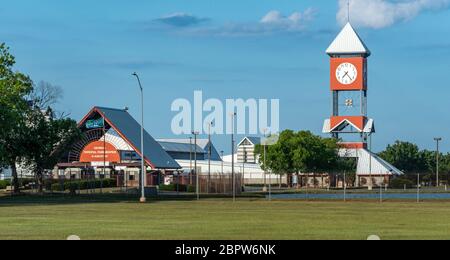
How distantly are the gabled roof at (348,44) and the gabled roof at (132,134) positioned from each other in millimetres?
41099

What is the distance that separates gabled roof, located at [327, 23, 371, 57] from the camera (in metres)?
160

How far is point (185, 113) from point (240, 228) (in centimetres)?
Answer: 8344

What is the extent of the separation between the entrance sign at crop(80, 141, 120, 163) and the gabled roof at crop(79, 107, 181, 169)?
4.83m

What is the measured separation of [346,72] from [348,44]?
4862 millimetres

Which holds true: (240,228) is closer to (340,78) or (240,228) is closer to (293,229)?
(293,229)

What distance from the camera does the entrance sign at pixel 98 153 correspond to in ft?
438

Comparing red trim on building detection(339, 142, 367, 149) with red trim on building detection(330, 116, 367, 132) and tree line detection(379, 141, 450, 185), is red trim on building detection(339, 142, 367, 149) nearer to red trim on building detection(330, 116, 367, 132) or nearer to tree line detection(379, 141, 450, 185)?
red trim on building detection(330, 116, 367, 132)

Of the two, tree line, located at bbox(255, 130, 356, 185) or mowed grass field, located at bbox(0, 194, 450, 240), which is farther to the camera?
tree line, located at bbox(255, 130, 356, 185)

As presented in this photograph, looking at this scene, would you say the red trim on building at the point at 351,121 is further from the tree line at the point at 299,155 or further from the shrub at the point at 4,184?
the shrub at the point at 4,184

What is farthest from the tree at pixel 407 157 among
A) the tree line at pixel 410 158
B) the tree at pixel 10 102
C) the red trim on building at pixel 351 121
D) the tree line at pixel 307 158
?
the tree at pixel 10 102

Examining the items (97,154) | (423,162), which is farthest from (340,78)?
(97,154)

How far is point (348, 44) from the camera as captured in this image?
160875 millimetres

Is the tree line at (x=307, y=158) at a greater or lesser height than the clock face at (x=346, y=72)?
lesser

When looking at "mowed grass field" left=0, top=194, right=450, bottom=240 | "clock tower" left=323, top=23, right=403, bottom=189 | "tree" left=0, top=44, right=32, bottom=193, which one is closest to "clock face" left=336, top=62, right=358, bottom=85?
"clock tower" left=323, top=23, right=403, bottom=189
